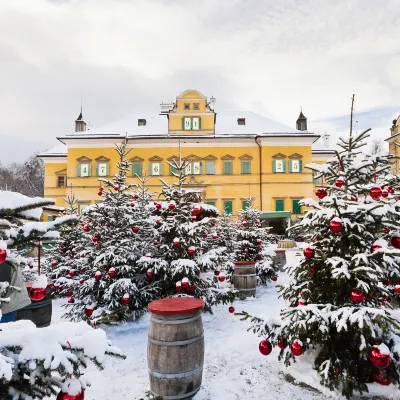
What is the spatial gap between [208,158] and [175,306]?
26.9 metres

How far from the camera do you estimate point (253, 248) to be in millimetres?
11289

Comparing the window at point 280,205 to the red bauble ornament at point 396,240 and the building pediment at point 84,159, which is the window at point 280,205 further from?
the red bauble ornament at point 396,240

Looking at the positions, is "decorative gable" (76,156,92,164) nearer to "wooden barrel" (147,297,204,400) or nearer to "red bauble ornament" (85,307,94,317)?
"red bauble ornament" (85,307,94,317)

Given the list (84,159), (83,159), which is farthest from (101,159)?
(83,159)

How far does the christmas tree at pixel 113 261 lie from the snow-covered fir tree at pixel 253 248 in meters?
4.42

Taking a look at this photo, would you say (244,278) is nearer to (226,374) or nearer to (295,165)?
(226,374)

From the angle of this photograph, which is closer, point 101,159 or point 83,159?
point 101,159

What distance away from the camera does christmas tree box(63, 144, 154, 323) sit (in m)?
6.74

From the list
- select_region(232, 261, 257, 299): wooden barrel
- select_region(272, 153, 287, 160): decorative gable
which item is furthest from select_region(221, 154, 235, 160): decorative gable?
select_region(232, 261, 257, 299): wooden barrel

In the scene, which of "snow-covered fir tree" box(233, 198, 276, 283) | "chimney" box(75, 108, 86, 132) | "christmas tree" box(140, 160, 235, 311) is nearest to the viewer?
"christmas tree" box(140, 160, 235, 311)

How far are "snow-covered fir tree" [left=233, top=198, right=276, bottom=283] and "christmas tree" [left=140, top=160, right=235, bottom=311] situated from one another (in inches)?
145

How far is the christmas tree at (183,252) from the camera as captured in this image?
686 cm

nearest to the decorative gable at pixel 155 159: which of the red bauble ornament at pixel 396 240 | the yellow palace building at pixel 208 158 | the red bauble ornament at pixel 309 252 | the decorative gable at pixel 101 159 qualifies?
the yellow palace building at pixel 208 158

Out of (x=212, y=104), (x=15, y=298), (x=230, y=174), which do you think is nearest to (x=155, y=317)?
(x=15, y=298)
